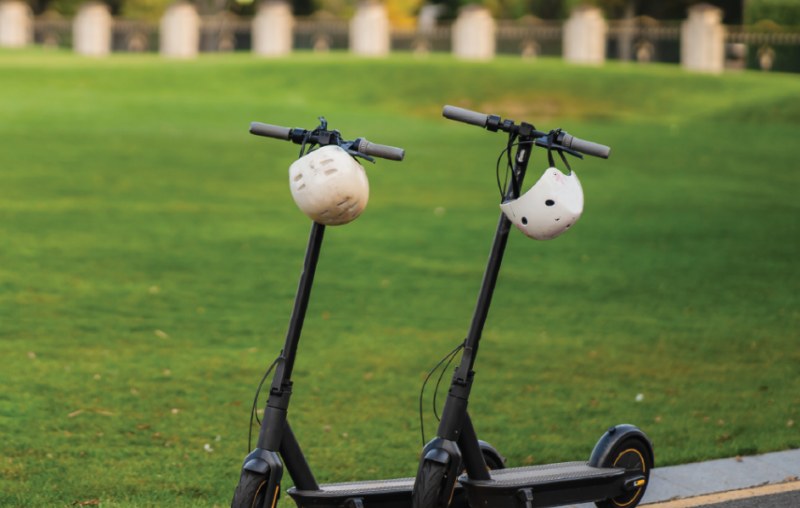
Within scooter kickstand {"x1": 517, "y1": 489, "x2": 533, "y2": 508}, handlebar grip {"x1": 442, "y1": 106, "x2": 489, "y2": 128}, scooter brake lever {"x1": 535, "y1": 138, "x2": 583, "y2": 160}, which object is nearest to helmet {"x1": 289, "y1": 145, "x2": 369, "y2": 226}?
handlebar grip {"x1": 442, "y1": 106, "x2": 489, "y2": 128}

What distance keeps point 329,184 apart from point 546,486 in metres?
1.72

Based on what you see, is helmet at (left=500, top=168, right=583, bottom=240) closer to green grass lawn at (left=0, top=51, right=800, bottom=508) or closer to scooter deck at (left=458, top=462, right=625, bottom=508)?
scooter deck at (left=458, top=462, right=625, bottom=508)

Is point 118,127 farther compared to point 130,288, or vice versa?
point 118,127

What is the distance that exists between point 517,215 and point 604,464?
1462 mm

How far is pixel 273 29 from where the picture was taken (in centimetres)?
4262

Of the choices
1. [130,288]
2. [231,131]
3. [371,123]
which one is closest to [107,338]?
[130,288]

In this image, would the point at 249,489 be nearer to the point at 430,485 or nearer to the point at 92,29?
the point at 430,485

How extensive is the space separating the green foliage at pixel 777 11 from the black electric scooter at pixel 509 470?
115 ft

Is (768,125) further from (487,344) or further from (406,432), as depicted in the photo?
(406,432)

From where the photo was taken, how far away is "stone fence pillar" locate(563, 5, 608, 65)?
38031 mm

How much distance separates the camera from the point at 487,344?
7.88m

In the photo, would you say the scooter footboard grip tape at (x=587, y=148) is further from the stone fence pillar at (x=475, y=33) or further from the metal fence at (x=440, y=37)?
the stone fence pillar at (x=475, y=33)

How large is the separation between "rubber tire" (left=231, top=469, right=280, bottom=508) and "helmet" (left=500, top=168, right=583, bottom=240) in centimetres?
140

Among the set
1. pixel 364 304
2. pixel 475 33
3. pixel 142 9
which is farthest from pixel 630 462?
pixel 142 9
